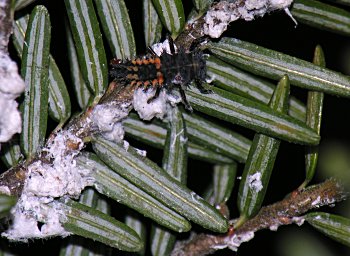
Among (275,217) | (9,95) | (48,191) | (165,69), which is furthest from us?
(275,217)

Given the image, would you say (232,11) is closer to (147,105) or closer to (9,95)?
(147,105)

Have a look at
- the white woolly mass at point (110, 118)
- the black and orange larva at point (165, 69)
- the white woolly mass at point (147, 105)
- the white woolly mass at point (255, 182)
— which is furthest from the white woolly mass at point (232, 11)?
the white woolly mass at point (255, 182)

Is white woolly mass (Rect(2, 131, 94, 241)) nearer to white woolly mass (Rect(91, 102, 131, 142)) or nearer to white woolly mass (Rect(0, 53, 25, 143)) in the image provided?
white woolly mass (Rect(91, 102, 131, 142))

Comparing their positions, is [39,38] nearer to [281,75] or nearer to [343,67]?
[281,75]

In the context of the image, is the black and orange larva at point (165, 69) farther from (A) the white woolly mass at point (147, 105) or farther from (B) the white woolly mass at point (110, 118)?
(B) the white woolly mass at point (110, 118)

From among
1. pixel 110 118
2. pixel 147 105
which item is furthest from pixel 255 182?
pixel 110 118

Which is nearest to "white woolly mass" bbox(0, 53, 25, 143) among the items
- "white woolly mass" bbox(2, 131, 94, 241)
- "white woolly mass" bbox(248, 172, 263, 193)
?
"white woolly mass" bbox(2, 131, 94, 241)

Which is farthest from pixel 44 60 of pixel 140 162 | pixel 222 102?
pixel 222 102
